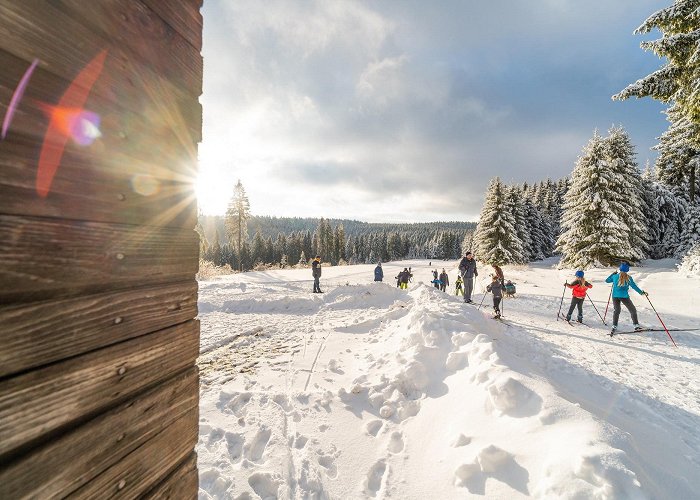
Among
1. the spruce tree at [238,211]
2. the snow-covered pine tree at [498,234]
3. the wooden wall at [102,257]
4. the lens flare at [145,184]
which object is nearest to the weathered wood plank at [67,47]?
the wooden wall at [102,257]

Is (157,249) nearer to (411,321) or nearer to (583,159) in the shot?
(411,321)

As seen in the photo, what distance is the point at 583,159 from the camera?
25094 millimetres

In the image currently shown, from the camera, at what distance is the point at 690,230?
27.0m

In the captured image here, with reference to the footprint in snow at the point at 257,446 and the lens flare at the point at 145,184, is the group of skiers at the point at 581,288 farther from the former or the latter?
the lens flare at the point at 145,184

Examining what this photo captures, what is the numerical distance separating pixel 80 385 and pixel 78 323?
205mm

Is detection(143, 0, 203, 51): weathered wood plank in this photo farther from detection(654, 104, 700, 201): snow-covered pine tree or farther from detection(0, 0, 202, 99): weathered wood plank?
detection(654, 104, 700, 201): snow-covered pine tree

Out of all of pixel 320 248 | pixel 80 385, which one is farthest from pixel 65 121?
pixel 320 248

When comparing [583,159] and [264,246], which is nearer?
[583,159]

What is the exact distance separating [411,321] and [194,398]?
6.17m

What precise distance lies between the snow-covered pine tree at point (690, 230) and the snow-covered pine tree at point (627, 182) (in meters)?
6.07

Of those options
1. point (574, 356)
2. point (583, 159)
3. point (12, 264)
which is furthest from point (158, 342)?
point (583, 159)

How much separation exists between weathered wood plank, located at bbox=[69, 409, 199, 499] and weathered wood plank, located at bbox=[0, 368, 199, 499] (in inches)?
1.2

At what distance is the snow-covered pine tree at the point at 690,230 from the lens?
26.5m

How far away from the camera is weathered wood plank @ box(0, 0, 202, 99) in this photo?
835mm
